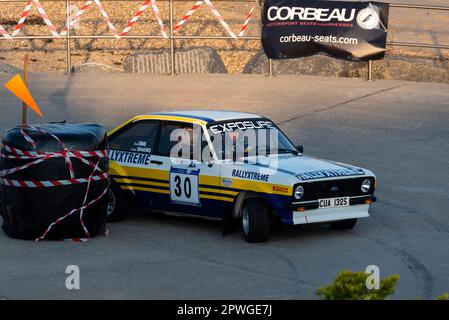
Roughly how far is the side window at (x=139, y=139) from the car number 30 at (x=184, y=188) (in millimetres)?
631

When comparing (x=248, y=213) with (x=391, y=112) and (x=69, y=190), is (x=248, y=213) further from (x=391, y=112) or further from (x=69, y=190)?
(x=391, y=112)

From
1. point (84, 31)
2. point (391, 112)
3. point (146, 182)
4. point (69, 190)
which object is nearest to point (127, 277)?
point (69, 190)

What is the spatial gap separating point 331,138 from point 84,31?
1334 centimetres

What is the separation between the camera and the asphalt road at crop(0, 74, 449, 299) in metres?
10.8

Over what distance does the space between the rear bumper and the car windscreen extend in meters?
1.24

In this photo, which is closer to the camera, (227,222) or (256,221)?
(256,221)

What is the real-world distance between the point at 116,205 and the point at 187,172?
3.77 feet

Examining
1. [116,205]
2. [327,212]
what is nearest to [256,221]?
[327,212]

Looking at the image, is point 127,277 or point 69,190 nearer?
point 127,277

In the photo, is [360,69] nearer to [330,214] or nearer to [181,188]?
[181,188]

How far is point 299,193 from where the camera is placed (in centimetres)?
1238

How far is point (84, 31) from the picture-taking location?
30.4m

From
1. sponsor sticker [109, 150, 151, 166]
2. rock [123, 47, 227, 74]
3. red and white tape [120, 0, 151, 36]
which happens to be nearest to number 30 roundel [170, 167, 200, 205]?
sponsor sticker [109, 150, 151, 166]

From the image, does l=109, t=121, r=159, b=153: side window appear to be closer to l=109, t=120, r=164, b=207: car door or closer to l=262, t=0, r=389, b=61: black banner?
l=109, t=120, r=164, b=207: car door
